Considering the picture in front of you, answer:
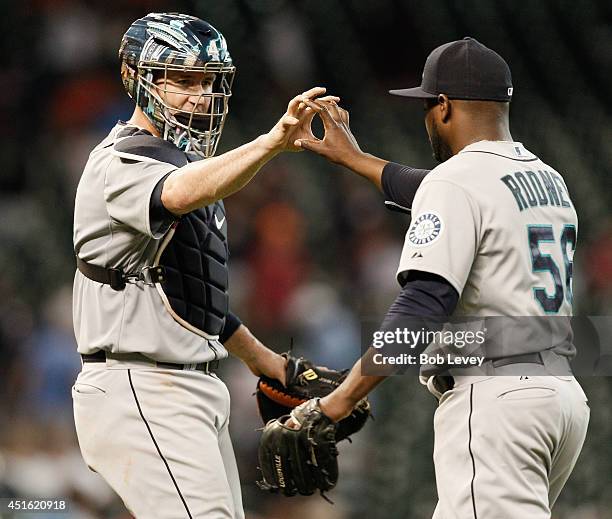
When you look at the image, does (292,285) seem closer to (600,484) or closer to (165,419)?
(600,484)

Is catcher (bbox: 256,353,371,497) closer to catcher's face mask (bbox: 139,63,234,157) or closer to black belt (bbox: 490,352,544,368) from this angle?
black belt (bbox: 490,352,544,368)

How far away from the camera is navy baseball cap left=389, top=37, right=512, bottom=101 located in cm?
301

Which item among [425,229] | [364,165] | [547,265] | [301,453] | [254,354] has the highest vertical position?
[364,165]

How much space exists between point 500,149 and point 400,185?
578mm

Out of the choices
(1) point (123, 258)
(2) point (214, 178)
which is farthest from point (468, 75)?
(1) point (123, 258)

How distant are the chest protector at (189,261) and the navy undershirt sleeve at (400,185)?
0.59 metres

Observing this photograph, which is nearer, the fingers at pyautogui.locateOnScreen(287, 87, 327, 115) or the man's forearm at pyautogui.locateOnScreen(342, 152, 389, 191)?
the fingers at pyautogui.locateOnScreen(287, 87, 327, 115)

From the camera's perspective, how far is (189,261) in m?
3.19

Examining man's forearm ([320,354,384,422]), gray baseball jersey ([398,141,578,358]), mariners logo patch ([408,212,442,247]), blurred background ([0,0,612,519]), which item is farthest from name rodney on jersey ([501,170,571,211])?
blurred background ([0,0,612,519])

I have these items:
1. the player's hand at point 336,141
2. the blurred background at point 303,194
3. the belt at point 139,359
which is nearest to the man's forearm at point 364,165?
the player's hand at point 336,141

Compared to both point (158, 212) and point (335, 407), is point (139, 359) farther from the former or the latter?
point (335, 407)

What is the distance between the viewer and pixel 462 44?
3090 millimetres

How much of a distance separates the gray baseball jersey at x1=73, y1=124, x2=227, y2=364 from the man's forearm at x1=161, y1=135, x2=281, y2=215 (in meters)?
0.09

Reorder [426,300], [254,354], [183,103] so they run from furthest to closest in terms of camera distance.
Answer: [254,354], [183,103], [426,300]
